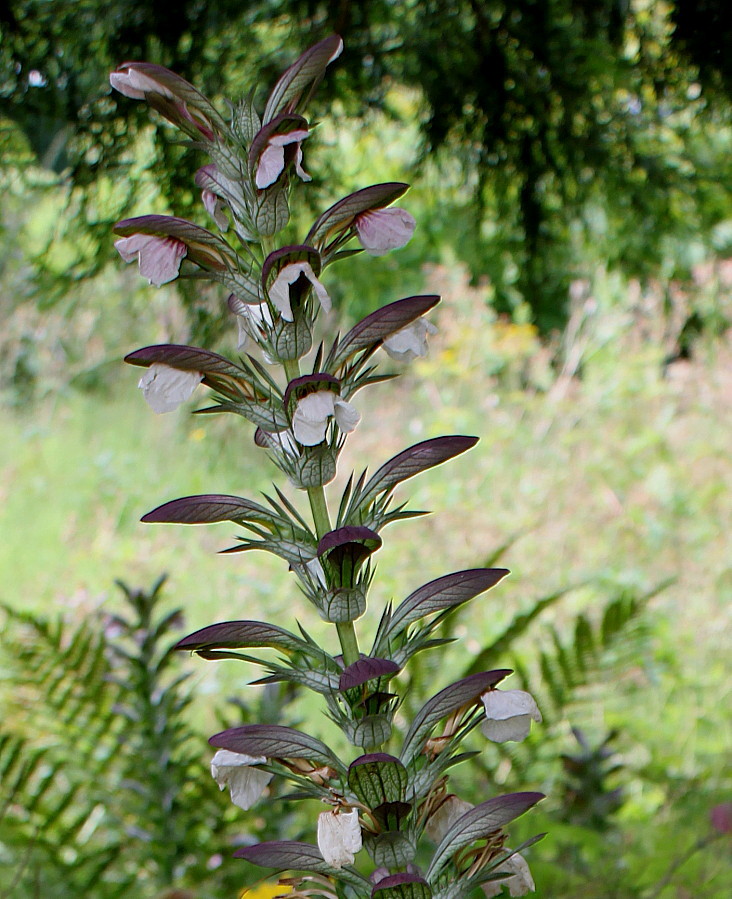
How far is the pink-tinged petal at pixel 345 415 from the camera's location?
49 cm

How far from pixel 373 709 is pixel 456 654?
7.84 ft

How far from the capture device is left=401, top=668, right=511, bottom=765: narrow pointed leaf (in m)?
0.50

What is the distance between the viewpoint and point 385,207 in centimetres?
55

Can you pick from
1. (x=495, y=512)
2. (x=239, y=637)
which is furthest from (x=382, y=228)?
(x=495, y=512)

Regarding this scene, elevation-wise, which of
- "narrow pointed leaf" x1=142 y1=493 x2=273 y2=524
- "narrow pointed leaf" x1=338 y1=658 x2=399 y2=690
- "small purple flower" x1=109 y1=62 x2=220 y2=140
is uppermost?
"small purple flower" x1=109 y1=62 x2=220 y2=140

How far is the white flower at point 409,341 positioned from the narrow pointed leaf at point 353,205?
0.07 meters

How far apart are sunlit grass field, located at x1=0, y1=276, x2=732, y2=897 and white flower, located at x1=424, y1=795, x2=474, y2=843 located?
156 centimetres

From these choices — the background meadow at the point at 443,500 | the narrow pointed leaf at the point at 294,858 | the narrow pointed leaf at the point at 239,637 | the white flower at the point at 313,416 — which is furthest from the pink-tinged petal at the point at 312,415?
the background meadow at the point at 443,500

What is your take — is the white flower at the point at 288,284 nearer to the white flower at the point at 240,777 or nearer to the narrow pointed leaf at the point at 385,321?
the narrow pointed leaf at the point at 385,321

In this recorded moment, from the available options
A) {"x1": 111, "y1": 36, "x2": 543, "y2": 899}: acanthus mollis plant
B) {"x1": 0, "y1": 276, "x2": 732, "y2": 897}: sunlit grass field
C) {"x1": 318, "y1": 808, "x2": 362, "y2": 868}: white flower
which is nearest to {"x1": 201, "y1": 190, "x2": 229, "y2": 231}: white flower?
{"x1": 111, "y1": 36, "x2": 543, "y2": 899}: acanthus mollis plant

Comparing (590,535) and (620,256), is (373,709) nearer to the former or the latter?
(620,256)

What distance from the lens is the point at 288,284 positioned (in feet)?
1.59

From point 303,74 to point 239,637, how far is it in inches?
12.6

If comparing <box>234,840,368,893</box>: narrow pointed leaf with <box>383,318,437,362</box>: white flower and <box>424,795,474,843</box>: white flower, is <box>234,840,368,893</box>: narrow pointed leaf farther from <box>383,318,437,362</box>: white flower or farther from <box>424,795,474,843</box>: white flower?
<box>383,318,437,362</box>: white flower
